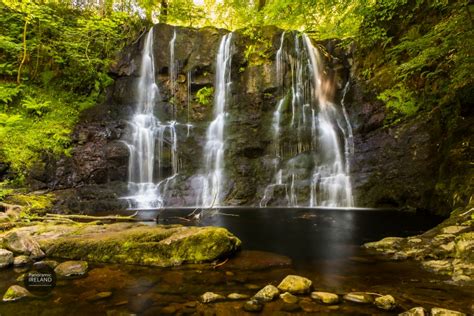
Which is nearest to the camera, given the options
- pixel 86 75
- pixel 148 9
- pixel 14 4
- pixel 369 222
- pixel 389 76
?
pixel 369 222

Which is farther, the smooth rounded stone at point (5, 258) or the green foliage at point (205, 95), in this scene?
the green foliage at point (205, 95)

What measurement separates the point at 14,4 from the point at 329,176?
1296 centimetres

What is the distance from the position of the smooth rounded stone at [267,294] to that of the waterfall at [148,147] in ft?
29.4

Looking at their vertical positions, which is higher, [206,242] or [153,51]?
[153,51]

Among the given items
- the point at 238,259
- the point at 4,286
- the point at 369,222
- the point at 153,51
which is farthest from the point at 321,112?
the point at 4,286

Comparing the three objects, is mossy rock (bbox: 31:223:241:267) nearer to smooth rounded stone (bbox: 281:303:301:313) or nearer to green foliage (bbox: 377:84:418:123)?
smooth rounded stone (bbox: 281:303:301:313)

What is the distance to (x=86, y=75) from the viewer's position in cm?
1464

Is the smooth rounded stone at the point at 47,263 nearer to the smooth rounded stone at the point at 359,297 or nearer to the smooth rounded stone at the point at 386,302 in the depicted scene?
the smooth rounded stone at the point at 359,297

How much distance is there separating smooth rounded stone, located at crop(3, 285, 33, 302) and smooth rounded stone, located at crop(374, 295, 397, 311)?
355 cm

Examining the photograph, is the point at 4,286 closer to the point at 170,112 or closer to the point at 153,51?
the point at 170,112

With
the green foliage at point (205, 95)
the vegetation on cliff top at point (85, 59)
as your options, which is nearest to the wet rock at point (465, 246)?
the vegetation on cliff top at point (85, 59)

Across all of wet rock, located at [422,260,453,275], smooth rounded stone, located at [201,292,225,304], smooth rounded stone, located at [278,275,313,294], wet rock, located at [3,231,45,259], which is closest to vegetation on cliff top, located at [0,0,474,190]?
wet rock, located at [422,260,453,275]

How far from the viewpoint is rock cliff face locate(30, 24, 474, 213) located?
32.0ft

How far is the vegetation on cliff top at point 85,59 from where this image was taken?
33.6 feet
